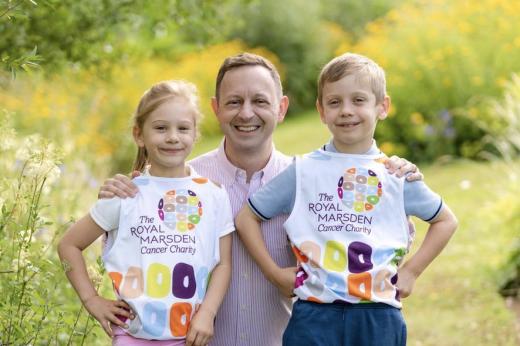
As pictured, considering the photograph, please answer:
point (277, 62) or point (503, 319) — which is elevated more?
point (277, 62)

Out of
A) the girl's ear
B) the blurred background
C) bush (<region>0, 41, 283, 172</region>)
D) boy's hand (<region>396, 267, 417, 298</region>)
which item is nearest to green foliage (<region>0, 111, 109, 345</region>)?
the blurred background

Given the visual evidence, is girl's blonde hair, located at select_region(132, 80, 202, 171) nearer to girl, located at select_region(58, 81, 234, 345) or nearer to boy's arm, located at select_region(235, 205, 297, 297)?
girl, located at select_region(58, 81, 234, 345)

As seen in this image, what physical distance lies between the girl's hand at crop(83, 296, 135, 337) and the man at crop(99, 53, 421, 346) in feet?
1.80

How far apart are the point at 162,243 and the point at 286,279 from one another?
1.50 feet

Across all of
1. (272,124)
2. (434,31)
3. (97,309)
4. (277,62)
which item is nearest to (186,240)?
(97,309)

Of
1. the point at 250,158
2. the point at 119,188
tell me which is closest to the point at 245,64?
the point at 250,158

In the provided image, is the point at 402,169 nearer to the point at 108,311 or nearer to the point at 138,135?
the point at 138,135

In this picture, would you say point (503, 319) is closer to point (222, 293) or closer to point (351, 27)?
point (222, 293)

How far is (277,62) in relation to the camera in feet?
54.6

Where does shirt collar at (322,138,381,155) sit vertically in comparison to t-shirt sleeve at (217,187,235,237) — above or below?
above

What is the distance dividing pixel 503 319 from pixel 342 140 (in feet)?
9.89

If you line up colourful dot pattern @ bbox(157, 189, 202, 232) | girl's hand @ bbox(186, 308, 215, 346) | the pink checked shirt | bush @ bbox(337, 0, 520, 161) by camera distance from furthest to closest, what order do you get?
1. bush @ bbox(337, 0, 520, 161)
2. the pink checked shirt
3. colourful dot pattern @ bbox(157, 189, 202, 232)
4. girl's hand @ bbox(186, 308, 215, 346)

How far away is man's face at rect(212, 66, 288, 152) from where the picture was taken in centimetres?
340

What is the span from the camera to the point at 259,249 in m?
3.24
